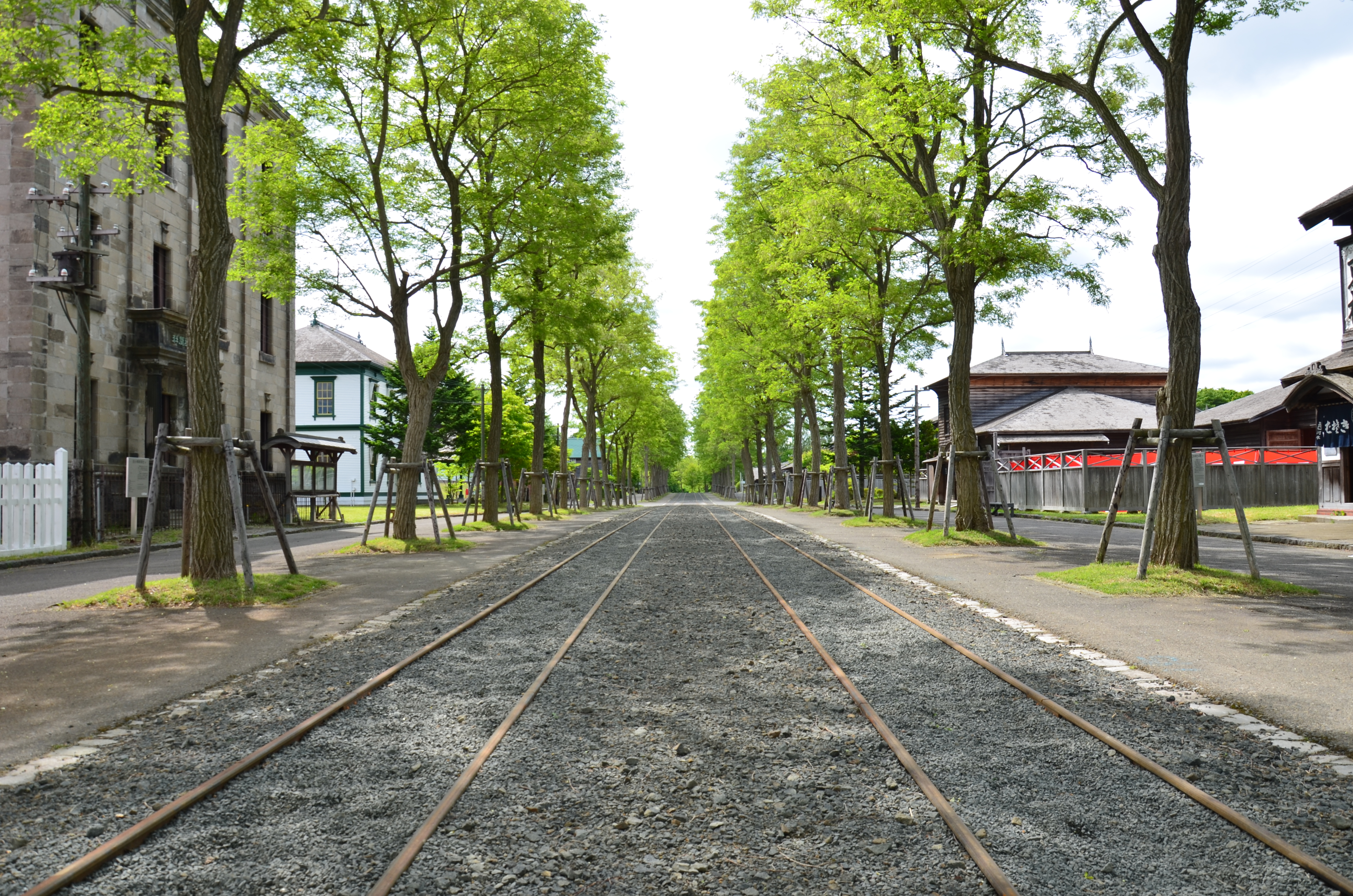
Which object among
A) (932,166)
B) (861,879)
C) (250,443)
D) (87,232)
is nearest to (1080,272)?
(932,166)

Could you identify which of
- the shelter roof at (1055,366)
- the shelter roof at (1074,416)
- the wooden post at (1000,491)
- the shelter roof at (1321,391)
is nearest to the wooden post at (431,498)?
the wooden post at (1000,491)

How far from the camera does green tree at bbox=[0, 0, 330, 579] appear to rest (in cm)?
1023

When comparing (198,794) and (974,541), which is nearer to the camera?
(198,794)

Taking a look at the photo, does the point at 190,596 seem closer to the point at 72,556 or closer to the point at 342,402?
the point at 72,556

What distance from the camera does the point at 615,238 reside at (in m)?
28.3

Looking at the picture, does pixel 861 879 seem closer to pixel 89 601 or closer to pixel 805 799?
pixel 805 799

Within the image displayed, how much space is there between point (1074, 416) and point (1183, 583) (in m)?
34.3

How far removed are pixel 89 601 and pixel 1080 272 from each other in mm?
17159

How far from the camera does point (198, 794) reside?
3.65 meters

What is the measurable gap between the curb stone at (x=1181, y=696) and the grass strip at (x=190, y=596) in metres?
7.87

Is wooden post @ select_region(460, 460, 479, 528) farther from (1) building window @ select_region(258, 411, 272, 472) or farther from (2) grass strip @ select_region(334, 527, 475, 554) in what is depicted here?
(1) building window @ select_region(258, 411, 272, 472)

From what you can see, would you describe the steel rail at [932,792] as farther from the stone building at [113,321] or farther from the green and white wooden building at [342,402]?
the green and white wooden building at [342,402]

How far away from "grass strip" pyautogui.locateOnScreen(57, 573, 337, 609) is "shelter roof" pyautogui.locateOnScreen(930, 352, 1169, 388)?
41262 mm

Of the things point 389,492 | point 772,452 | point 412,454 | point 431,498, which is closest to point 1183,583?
point 431,498
